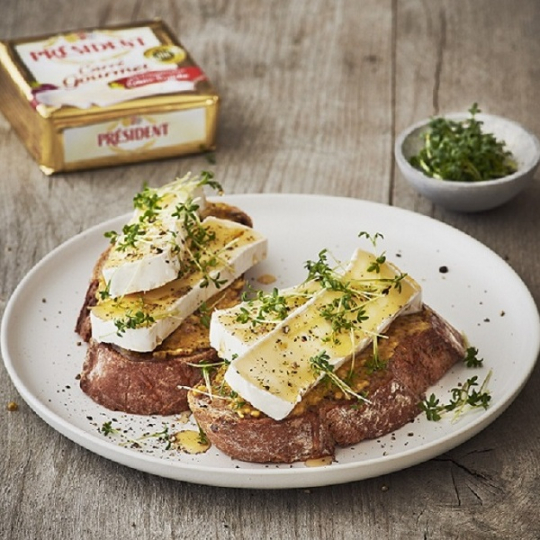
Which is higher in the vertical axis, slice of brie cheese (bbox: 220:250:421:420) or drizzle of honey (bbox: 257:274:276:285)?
slice of brie cheese (bbox: 220:250:421:420)

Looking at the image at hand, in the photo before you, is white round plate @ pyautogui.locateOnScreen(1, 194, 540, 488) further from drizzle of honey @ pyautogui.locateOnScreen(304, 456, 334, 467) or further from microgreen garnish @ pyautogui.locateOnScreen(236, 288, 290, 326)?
microgreen garnish @ pyautogui.locateOnScreen(236, 288, 290, 326)

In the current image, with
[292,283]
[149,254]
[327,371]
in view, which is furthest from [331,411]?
[292,283]

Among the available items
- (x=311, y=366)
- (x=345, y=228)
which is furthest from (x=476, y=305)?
(x=311, y=366)

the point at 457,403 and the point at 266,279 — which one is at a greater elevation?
the point at 457,403

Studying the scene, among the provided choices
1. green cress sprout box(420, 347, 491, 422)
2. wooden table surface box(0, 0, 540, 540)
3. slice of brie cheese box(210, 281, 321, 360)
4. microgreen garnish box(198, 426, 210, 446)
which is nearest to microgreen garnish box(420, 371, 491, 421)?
green cress sprout box(420, 347, 491, 422)

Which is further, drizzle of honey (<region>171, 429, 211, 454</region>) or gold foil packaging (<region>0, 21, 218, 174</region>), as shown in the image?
gold foil packaging (<region>0, 21, 218, 174</region>)

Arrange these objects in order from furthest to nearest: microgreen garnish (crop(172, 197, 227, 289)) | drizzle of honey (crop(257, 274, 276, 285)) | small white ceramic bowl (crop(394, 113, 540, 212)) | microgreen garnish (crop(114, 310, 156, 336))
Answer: small white ceramic bowl (crop(394, 113, 540, 212)), drizzle of honey (crop(257, 274, 276, 285)), microgreen garnish (crop(172, 197, 227, 289)), microgreen garnish (crop(114, 310, 156, 336))

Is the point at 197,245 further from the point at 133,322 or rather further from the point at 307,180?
the point at 307,180

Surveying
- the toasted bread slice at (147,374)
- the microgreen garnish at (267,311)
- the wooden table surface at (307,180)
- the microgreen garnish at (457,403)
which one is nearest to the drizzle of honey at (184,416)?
the toasted bread slice at (147,374)
